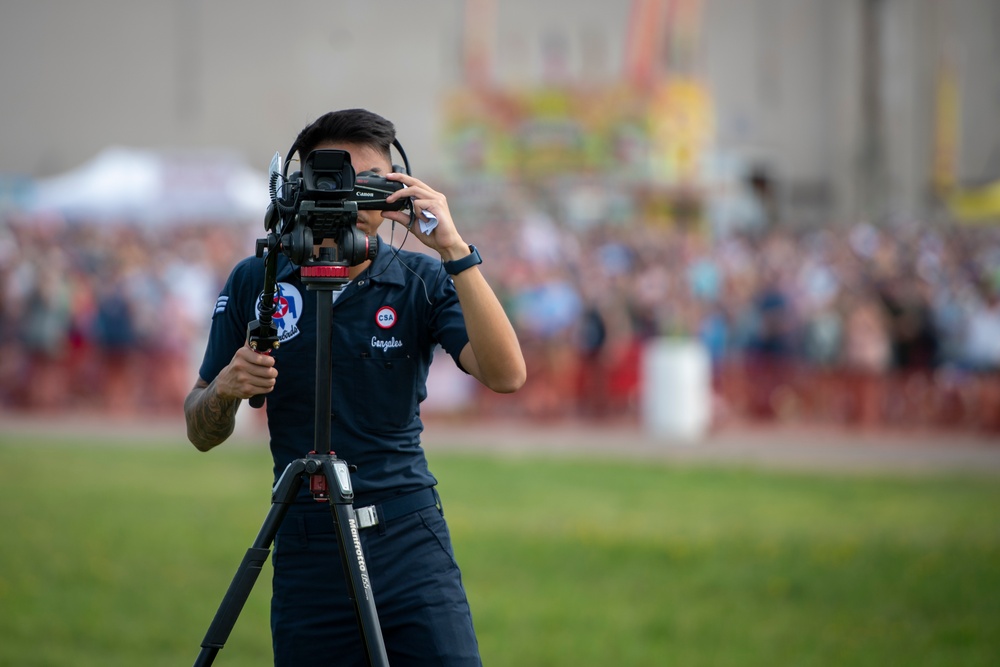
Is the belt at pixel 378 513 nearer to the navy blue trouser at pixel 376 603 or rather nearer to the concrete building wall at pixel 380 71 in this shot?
the navy blue trouser at pixel 376 603

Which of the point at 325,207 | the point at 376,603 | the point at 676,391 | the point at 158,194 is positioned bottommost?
the point at 676,391

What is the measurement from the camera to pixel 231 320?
3.45 meters

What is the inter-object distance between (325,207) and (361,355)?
0.58m

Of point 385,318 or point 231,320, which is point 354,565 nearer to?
point 385,318

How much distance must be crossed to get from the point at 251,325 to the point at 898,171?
40.8m

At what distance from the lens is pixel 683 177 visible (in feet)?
98.1

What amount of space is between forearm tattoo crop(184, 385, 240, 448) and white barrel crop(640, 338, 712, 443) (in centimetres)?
1339

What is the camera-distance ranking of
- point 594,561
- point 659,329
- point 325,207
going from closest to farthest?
1. point 325,207
2. point 594,561
3. point 659,329

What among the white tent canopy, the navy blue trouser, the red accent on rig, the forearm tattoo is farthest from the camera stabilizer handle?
the white tent canopy

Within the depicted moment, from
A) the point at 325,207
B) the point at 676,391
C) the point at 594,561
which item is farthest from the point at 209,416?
the point at 676,391

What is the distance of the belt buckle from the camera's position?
3.29 meters

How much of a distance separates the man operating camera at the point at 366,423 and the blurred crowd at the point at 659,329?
13918mm

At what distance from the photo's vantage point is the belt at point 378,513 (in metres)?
3.30

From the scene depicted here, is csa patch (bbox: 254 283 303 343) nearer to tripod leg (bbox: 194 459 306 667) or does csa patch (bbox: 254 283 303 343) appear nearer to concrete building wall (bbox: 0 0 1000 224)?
tripod leg (bbox: 194 459 306 667)
